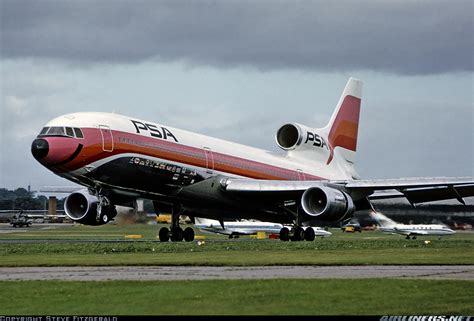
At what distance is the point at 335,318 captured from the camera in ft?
53.7

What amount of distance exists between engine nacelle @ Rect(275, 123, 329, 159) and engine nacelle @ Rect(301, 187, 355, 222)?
324 inches

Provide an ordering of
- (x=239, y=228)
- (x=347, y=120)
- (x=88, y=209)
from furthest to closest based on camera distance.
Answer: (x=239, y=228) < (x=347, y=120) < (x=88, y=209)

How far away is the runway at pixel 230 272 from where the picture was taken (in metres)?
24.5

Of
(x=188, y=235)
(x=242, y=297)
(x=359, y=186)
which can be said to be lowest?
(x=242, y=297)

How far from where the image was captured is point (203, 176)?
50312 millimetres

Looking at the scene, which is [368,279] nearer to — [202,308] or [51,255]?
[202,308]

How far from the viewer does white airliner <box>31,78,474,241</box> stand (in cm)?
4484

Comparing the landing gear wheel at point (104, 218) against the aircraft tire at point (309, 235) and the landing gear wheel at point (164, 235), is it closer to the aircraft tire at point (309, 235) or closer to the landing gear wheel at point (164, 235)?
the landing gear wheel at point (164, 235)

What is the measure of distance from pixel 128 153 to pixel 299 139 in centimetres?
1570

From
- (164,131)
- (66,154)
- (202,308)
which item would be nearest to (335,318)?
(202,308)

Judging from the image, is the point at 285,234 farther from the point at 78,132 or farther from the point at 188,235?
the point at 78,132

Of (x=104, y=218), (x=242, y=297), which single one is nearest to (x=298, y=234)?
(x=104, y=218)

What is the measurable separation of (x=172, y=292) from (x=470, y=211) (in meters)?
48.8

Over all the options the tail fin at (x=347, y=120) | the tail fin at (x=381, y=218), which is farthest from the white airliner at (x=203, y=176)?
the tail fin at (x=381, y=218)
